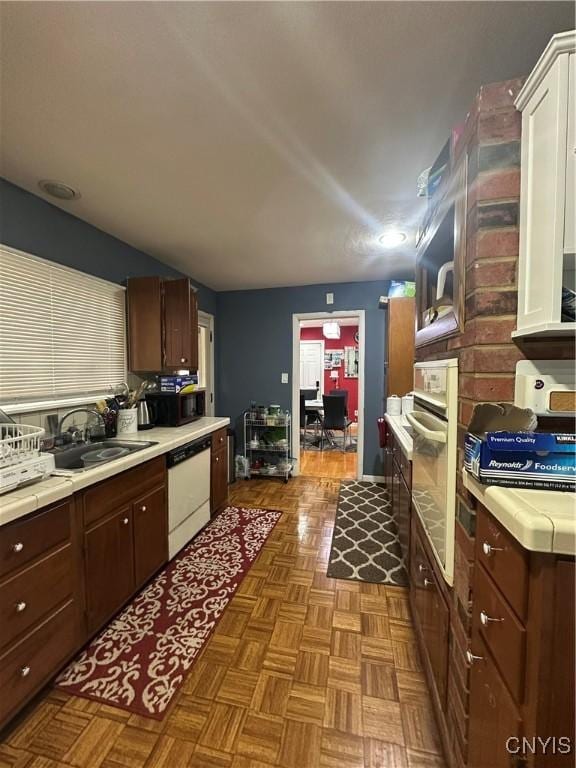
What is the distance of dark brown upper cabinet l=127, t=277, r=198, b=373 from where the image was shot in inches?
101

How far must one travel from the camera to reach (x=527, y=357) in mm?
886

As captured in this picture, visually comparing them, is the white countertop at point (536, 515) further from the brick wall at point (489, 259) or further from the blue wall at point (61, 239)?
the blue wall at point (61, 239)

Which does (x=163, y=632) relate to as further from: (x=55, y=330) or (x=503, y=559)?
(x=55, y=330)

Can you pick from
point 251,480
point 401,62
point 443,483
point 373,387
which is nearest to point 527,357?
point 443,483

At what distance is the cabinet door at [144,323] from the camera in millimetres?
2562

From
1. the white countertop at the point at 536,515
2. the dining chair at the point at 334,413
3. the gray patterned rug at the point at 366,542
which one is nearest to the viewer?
the white countertop at the point at 536,515

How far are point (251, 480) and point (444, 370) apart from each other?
3.25m

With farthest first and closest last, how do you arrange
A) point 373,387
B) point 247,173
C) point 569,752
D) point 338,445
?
point 338,445, point 373,387, point 247,173, point 569,752

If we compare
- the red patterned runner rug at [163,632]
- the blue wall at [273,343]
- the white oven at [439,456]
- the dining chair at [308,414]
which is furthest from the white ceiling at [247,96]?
the dining chair at [308,414]

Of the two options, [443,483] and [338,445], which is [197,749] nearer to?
[443,483]

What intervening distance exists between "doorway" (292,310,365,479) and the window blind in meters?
2.20

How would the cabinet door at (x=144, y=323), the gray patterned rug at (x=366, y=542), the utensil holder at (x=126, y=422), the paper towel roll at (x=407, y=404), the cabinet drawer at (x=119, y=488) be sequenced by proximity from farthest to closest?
the paper towel roll at (x=407, y=404), the cabinet door at (x=144, y=323), the utensil holder at (x=126, y=422), the gray patterned rug at (x=366, y=542), the cabinet drawer at (x=119, y=488)

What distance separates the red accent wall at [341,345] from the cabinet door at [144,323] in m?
4.96

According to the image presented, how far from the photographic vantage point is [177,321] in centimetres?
269
